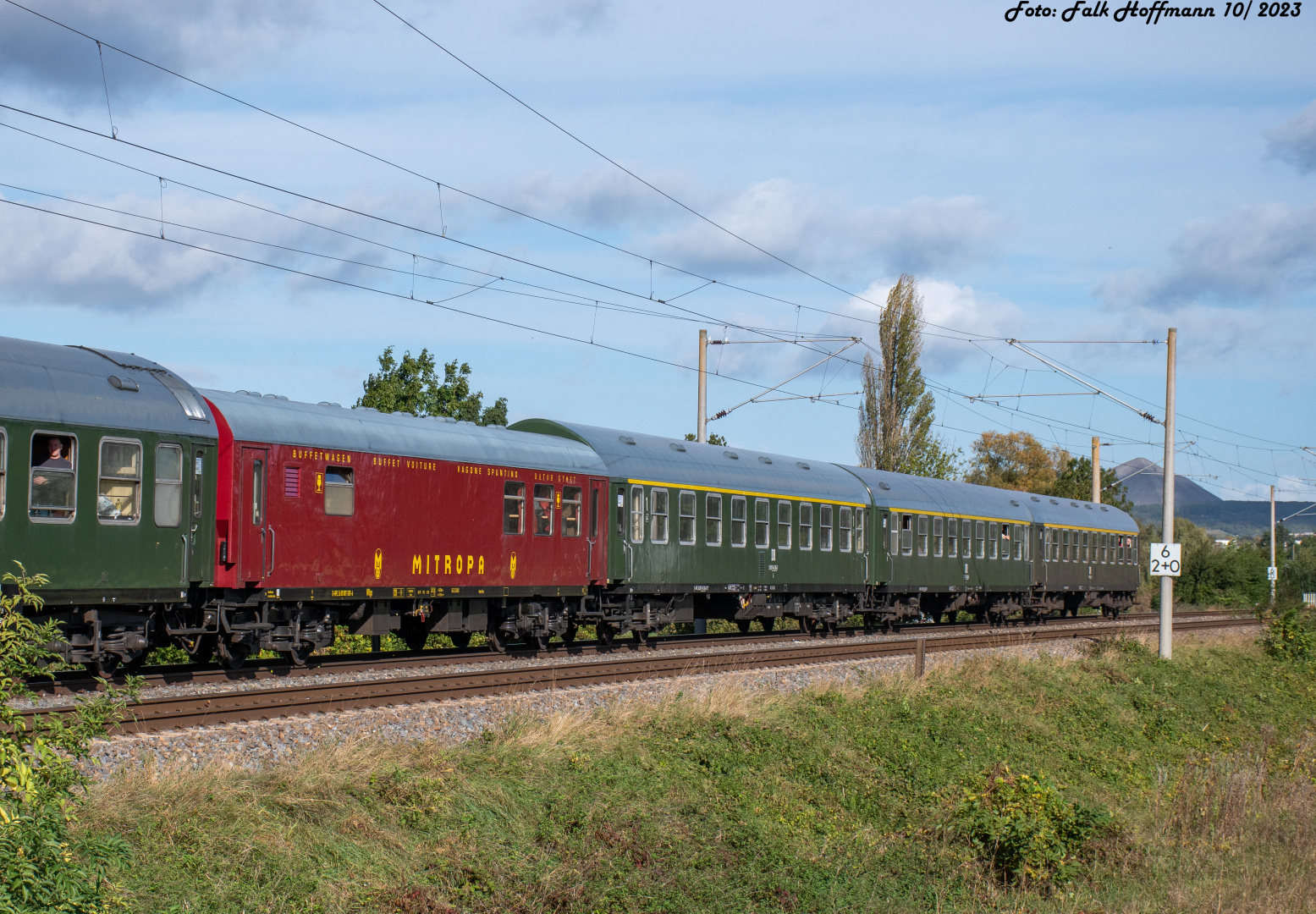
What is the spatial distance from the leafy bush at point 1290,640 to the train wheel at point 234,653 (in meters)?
28.2

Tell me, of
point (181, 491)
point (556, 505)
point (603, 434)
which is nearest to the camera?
point (181, 491)

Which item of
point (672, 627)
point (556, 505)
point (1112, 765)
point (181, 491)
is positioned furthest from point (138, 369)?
point (672, 627)

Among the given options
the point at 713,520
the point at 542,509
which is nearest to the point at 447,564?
the point at 542,509

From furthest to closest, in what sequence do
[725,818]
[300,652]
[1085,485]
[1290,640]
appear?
[1085,485], [1290,640], [300,652], [725,818]

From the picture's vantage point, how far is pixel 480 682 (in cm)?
1670

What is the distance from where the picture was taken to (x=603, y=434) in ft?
80.7

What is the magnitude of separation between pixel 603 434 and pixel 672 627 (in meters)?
10.5

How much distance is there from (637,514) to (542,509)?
2.53 meters

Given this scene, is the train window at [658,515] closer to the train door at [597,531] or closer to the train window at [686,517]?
the train window at [686,517]

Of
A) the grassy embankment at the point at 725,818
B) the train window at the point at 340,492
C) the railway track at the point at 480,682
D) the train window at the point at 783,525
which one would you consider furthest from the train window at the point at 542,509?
the train window at the point at 783,525

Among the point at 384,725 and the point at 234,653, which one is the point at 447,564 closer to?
the point at 234,653

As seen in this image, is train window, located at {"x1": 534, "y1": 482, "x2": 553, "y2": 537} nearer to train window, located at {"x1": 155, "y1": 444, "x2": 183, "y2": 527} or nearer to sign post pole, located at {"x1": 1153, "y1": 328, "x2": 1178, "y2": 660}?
train window, located at {"x1": 155, "y1": 444, "x2": 183, "y2": 527}

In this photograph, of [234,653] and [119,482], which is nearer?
[119,482]

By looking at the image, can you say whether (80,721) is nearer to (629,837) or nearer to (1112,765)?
(629,837)
